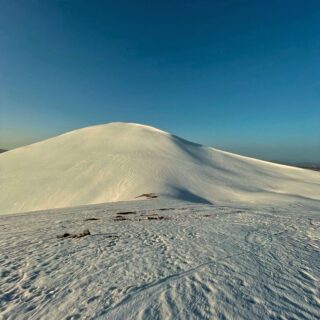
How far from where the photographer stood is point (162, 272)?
6.63 m

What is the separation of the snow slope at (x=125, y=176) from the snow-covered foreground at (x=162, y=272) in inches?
513

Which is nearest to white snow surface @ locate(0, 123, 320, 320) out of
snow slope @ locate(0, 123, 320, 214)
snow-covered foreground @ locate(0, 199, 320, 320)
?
snow-covered foreground @ locate(0, 199, 320, 320)

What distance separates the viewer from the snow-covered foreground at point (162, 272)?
16.3ft

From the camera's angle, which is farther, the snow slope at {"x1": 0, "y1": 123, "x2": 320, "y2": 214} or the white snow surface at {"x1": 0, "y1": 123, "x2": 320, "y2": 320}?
the snow slope at {"x1": 0, "y1": 123, "x2": 320, "y2": 214}

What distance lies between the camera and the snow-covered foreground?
495cm

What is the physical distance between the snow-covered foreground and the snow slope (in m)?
13.0

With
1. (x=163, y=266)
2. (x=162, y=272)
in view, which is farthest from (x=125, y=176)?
(x=162, y=272)

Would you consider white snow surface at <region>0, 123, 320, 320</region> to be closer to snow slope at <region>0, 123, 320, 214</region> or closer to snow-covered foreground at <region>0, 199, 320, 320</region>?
snow-covered foreground at <region>0, 199, 320, 320</region>

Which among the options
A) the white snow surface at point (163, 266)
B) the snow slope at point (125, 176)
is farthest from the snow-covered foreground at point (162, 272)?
the snow slope at point (125, 176)

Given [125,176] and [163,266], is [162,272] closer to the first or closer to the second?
[163,266]

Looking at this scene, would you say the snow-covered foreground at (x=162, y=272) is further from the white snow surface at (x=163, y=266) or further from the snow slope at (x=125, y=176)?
the snow slope at (x=125, y=176)

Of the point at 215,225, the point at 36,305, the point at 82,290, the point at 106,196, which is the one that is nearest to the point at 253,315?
the point at 82,290

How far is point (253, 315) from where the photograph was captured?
15.7ft

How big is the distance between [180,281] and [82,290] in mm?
2141
